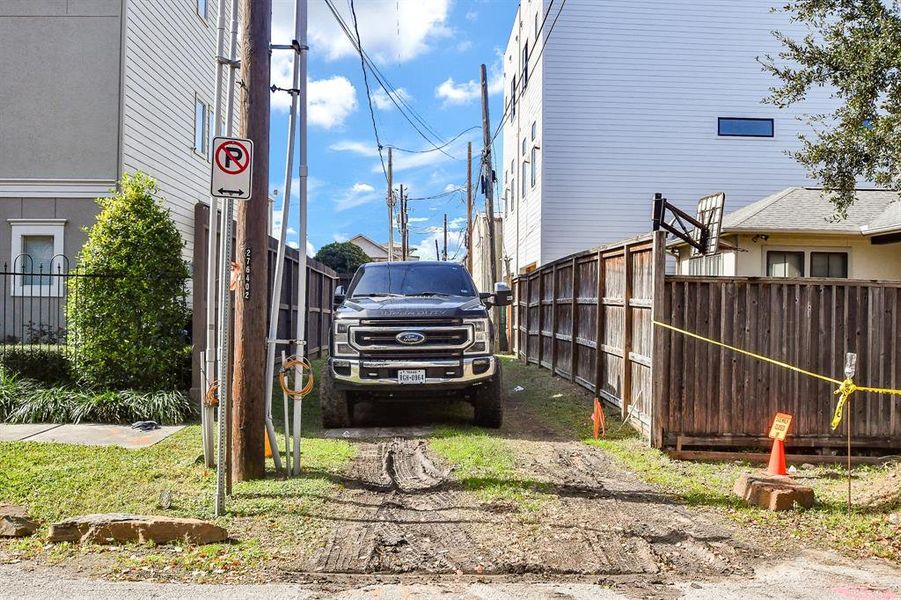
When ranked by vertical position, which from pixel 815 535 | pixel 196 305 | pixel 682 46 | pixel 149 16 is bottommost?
pixel 815 535

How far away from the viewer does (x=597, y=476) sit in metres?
6.68

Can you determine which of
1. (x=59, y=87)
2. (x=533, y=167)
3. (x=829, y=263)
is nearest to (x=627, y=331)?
(x=829, y=263)

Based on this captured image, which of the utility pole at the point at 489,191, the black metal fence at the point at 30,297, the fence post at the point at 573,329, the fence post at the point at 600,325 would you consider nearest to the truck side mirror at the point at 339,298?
the fence post at the point at 600,325

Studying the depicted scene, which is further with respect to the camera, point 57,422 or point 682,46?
point 682,46

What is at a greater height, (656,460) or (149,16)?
(149,16)

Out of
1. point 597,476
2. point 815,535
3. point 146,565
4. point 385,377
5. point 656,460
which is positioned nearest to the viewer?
point 146,565

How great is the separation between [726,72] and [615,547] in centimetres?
1800

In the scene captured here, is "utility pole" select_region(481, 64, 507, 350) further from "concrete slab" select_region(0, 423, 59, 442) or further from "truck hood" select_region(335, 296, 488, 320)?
"concrete slab" select_region(0, 423, 59, 442)

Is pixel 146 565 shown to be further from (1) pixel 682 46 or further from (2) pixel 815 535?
(1) pixel 682 46

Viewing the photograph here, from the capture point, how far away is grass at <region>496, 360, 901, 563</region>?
505 cm

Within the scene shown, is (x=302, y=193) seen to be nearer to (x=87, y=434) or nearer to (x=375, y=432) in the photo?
(x=375, y=432)

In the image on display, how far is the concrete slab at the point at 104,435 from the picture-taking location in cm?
777

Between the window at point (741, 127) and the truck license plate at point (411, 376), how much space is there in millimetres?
14529

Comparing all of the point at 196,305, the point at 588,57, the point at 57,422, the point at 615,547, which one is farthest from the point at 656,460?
the point at 588,57
